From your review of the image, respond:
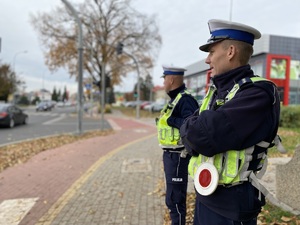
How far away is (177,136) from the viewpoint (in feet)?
11.2

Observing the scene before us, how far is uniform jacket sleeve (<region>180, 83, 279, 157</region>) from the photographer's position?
5.73 feet


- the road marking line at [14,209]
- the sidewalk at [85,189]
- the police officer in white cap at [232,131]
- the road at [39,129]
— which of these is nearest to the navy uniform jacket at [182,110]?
the police officer in white cap at [232,131]

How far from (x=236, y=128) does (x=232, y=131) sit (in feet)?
0.09

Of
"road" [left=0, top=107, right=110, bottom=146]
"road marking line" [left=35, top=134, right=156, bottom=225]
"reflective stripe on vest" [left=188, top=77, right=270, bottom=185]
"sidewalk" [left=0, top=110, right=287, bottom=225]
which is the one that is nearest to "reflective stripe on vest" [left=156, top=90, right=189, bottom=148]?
"sidewalk" [left=0, top=110, right=287, bottom=225]

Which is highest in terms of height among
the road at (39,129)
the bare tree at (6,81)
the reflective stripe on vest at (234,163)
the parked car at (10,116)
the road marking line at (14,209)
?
the bare tree at (6,81)

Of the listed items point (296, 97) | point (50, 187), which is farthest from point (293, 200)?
point (296, 97)

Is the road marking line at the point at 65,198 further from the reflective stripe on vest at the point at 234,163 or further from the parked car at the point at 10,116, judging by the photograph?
the parked car at the point at 10,116

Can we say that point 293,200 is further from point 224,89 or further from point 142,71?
point 142,71

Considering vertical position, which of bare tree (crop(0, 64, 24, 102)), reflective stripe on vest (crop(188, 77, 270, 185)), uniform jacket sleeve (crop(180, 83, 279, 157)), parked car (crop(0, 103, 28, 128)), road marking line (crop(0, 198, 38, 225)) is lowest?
road marking line (crop(0, 198, 38, 225))

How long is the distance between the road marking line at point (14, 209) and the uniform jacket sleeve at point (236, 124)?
3.49 meters

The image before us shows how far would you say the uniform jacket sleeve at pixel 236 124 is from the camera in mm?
1745

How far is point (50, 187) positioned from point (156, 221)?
2582mm

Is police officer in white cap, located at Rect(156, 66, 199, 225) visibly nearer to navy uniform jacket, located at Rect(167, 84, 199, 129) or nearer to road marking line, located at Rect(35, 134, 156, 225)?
navy uniform jacket, located at Rect(167, 84, 199, 129)

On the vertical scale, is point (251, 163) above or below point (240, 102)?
below
